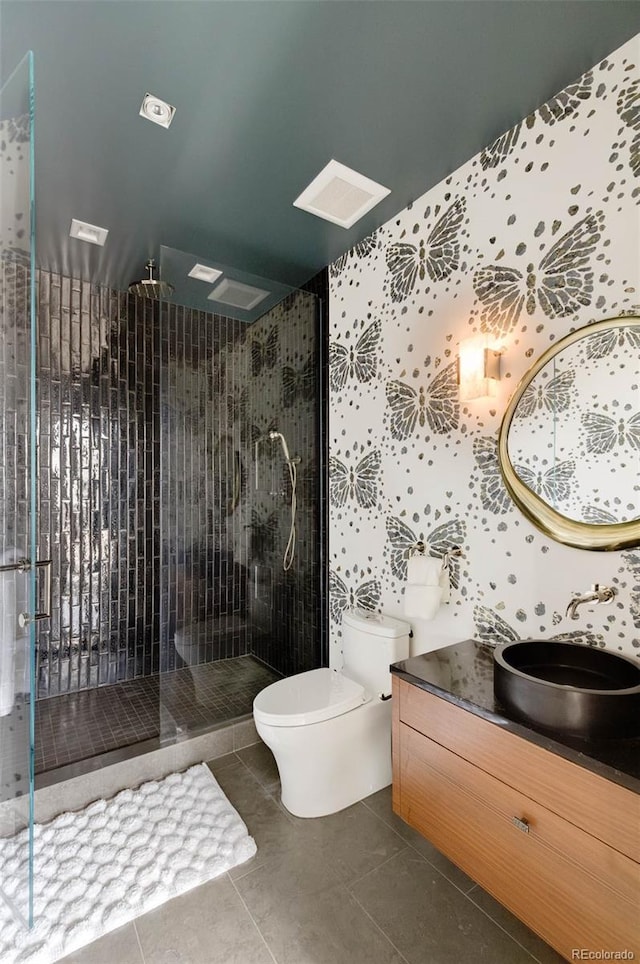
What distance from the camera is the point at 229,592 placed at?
117 inches

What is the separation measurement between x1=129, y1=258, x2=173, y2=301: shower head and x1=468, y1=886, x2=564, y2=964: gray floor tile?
308cm

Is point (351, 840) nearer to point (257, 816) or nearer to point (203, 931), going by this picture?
point (257, 816)

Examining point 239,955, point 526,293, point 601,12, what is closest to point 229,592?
point 239,955

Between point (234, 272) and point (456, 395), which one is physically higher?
point (234, 272)

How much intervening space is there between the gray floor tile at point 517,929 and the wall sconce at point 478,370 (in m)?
1.77

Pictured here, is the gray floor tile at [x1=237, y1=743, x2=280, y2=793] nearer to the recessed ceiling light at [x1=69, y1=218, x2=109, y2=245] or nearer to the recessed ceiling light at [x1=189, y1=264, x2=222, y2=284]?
the recessed ceiling light at [x1=189, y1=264, x2=222, y2=284]

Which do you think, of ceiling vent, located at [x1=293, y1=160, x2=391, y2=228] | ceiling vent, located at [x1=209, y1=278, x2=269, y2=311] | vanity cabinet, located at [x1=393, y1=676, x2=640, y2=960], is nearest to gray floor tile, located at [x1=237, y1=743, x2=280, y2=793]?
vanity cabinet, located at [x1=393, y1=676, x2=640, y2=960]

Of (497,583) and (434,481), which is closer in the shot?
(497,583)

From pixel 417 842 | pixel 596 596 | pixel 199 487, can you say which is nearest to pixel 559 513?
pixel 596 596

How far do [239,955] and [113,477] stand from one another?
95.8 inches

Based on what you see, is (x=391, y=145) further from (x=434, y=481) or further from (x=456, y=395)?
(x=434, y=481)

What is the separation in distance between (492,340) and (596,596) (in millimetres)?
1025

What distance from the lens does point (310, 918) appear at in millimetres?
1438

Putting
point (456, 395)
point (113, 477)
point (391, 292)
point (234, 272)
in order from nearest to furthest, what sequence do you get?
point (456, 395) → point (391, 292) → point (234, 272) → point (113, 477)
